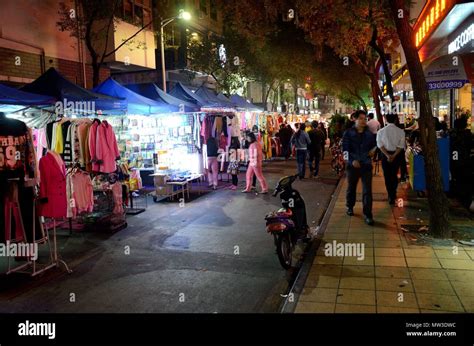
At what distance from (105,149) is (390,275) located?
5.99m

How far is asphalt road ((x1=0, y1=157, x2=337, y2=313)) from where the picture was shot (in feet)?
18.0

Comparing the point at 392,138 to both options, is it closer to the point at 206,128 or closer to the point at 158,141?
the point at 206,128

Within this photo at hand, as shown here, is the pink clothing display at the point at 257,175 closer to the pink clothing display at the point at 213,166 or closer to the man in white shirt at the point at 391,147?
the pink clothing display at the point at 213,166

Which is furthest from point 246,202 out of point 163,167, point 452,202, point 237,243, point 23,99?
point 23,99

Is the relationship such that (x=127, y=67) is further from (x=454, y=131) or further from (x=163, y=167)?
(x=454, y=131)

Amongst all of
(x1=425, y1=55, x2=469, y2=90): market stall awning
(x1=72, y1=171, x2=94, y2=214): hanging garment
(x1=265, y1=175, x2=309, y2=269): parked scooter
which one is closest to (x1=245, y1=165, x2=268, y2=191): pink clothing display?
(x1=425, y1=55, x2=469, y2=90): market stall awning

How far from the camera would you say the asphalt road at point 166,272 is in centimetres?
549

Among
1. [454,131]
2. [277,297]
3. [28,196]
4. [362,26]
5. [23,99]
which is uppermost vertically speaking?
[362,26]

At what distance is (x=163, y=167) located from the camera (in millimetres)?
12891

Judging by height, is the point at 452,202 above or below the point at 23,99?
below

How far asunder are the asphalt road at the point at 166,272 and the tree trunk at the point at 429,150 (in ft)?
9.03

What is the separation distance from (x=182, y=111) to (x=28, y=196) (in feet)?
26.5

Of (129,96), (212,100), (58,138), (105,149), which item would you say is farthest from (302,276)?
(212,100)

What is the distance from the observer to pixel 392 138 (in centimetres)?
1012
